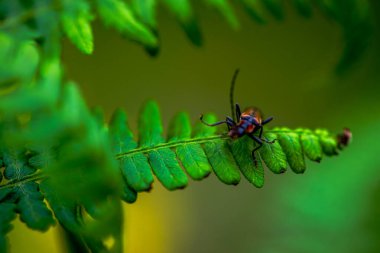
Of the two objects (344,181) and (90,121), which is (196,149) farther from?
(344,181)

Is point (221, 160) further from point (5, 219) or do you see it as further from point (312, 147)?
point (5, 219)

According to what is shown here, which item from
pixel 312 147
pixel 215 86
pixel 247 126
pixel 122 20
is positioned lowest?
pixel 312 147

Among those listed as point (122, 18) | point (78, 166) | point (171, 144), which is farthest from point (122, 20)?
point (78, 166)

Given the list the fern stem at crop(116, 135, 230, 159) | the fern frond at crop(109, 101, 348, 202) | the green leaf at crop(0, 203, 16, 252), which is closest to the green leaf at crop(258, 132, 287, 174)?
the fern frond at crop(109, 101, 348, 202)

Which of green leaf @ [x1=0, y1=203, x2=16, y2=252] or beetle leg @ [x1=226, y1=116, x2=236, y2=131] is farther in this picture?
beetle leg @ [x1=226, y1=116, x2=236, y2=131]

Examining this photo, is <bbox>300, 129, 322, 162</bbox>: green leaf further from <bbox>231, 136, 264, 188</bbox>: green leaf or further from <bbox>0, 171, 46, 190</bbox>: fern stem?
<bbox>0, 171, 46, 190</bbox>: fern stem

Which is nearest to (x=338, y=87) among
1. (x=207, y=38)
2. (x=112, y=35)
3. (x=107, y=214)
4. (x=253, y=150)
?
(x=207, y=38)

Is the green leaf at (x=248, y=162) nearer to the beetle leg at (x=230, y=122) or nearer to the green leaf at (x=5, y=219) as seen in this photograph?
the beetle leg at (x=230, y=122)
